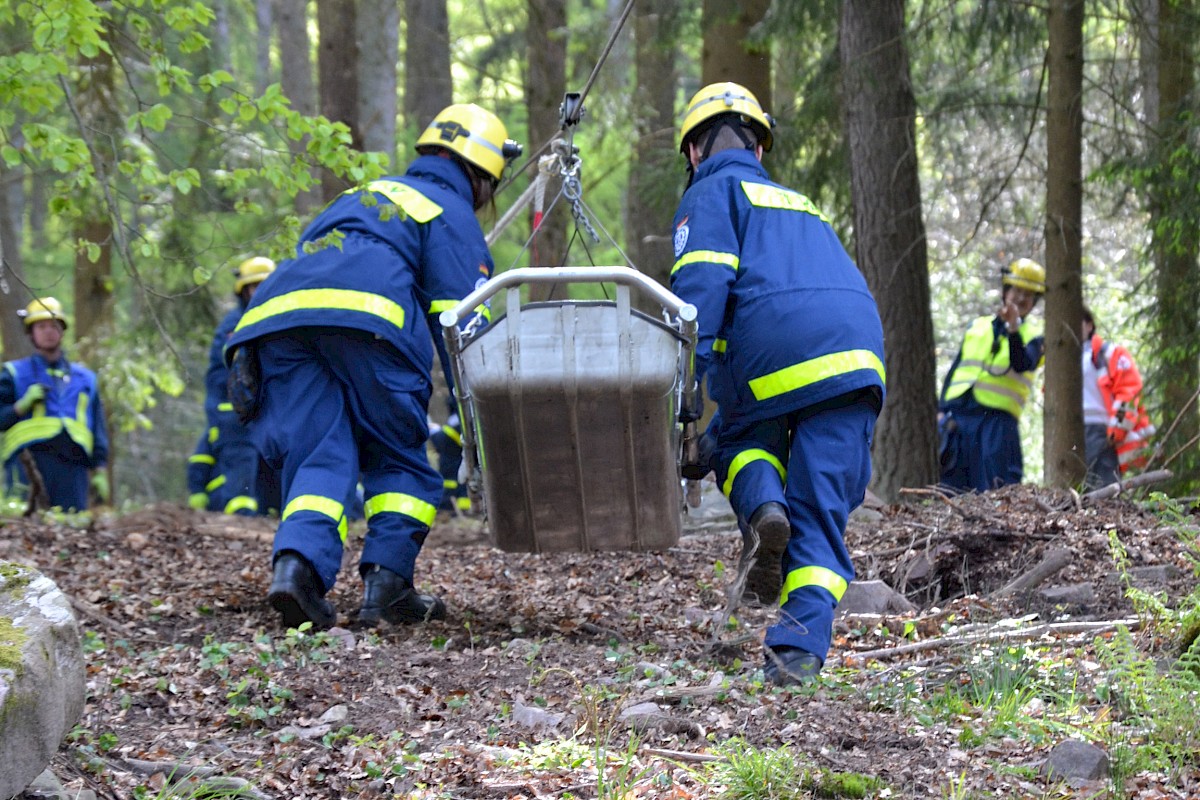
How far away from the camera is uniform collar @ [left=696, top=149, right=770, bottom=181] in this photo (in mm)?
5113

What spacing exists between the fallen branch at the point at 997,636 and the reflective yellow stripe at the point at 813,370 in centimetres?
98

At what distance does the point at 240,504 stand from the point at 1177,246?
7188 millimetres

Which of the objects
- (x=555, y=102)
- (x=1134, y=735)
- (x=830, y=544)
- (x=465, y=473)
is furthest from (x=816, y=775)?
(x=555, y=102)

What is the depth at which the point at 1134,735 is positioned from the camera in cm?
354

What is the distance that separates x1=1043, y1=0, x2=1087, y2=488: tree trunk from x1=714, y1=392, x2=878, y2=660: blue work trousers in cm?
348

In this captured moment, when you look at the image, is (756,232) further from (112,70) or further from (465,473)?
(112,70)

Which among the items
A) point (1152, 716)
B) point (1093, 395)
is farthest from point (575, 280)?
point (1093, 395)

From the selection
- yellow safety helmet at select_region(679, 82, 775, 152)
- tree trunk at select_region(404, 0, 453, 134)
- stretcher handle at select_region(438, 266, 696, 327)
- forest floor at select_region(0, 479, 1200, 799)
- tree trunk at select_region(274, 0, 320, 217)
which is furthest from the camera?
tree trunk at select_region(274, 0, 320, 217)

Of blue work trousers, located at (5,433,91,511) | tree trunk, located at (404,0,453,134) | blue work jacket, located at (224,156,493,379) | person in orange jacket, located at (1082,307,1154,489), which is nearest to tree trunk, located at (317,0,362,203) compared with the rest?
tree trunk, located at (404,0,453,134)

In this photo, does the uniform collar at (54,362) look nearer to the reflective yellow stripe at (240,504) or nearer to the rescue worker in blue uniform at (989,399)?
the reflective yellow stripe at (240,504)

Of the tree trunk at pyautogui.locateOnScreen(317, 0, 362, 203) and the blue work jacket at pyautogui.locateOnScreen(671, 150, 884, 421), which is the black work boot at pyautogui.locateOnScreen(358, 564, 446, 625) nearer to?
the blue work jacket at pyautogui.locateOnScreen(671, 150, 884, 421)

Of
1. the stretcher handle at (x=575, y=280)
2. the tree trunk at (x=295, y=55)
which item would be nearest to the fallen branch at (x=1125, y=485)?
the stretcher handle at (x=575, y=280)

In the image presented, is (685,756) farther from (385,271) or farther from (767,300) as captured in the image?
(385,271)

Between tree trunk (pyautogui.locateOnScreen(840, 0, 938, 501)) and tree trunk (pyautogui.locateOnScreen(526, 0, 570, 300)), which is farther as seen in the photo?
tree trunk (pyautogui.locateOnScreen(526, 0, 570, 300))
